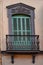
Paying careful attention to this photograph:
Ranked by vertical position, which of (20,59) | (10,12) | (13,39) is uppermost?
(10,12)

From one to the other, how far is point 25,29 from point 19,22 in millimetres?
533

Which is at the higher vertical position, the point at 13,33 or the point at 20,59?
the point at 13,33

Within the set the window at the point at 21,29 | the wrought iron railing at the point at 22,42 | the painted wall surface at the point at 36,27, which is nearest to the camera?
the wrought iron railing at the point at 22,42

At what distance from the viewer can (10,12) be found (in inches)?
739

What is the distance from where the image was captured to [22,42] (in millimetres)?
18516

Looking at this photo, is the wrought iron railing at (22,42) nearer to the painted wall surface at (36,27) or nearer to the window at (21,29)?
the window at (21,29)

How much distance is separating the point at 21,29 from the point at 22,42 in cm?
77

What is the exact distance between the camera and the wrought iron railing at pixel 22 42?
59.6 ft

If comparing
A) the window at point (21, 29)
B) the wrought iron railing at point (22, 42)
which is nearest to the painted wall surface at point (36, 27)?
the wrought iron railing at point (22, 42)

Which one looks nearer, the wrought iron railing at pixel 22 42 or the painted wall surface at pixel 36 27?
the wrought iron railing at pixel 22 42

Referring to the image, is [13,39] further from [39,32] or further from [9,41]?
[39,32]

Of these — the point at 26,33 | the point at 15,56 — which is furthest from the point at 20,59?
the point at 26,33

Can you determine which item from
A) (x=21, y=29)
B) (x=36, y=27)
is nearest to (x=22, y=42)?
(x=21, y=29)

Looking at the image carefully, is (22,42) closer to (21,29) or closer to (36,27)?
(21,29)
